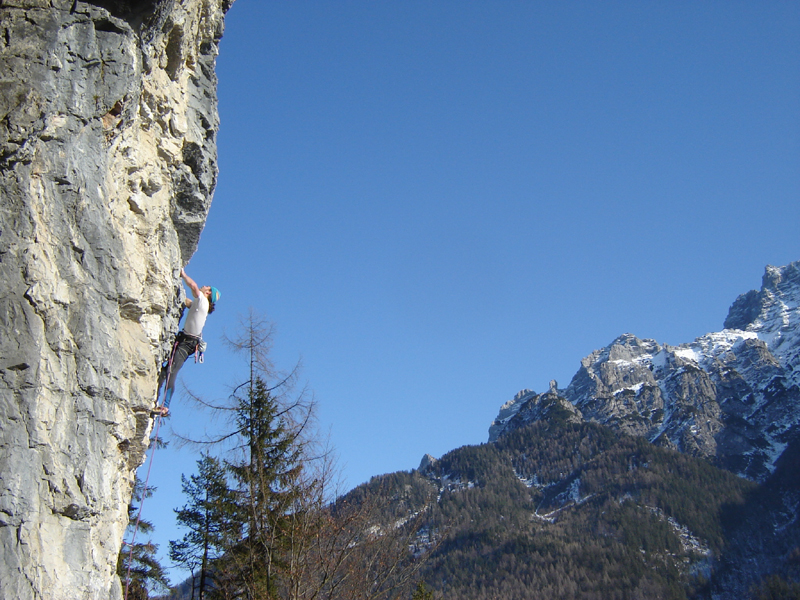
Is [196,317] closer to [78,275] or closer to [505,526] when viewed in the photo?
[78,275]

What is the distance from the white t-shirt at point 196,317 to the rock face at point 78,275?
1.36 ft

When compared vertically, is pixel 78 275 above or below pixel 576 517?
below

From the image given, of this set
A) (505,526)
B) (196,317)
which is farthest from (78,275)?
(505,526)

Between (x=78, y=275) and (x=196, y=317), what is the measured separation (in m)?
2.91

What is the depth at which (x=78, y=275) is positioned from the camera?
8164 millimetres

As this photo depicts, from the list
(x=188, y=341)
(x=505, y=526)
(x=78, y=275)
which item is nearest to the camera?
(x=78, y=275)

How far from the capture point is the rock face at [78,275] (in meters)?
7.16

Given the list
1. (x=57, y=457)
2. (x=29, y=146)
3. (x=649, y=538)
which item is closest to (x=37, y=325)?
(x=57, y=457)

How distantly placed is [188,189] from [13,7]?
11.3 ft

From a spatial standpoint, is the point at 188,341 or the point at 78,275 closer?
the point at 78,275

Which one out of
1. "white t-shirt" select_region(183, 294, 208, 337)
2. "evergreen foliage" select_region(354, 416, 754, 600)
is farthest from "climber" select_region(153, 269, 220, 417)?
"evergreen foliage" select_region(354, 416, 754, 600)

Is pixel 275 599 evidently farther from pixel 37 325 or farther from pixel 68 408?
pixel 37 325

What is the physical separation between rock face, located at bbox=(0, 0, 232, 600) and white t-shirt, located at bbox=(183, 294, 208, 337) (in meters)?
0.42

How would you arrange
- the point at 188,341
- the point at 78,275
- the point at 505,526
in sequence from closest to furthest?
the point at 78,275, the point at 188,341, the point at 505,526
